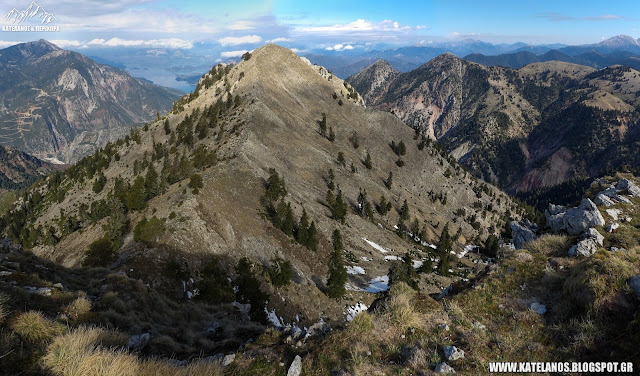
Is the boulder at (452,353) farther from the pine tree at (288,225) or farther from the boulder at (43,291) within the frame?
the pine tree at (288,225)

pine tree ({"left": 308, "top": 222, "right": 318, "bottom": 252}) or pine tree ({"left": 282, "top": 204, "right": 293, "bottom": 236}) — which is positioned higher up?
pine tree ({"left": 282, "top": 204, "right": 293, "bottom": 236})

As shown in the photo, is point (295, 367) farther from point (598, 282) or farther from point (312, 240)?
point (312, 240)

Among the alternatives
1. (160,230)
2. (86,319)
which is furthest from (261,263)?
(86,319)

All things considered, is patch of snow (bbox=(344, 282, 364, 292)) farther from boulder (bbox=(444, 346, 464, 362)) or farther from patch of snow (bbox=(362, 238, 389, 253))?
boulder (bbox=(444, 346, 464, 362))

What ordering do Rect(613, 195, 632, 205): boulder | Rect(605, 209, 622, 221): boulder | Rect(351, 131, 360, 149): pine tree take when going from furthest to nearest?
Rect(351, 131, 360, 149): pine tree
Rect(613, 195, 632, 205): boulder
Rect(605, 209, 622, 221): boulder

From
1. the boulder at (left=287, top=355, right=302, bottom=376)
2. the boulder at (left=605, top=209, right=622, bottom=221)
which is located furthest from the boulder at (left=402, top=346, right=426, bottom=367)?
the boulder at (left=605, top=209, right=622, bottom=221)

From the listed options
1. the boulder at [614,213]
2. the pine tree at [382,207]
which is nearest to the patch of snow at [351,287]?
the boulder at [614,213]

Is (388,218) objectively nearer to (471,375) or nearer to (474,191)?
(474,191)
